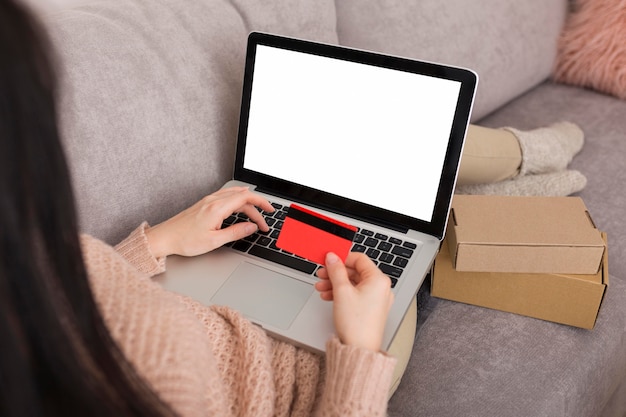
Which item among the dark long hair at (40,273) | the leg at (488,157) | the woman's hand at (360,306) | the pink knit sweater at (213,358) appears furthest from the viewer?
the leg at (488,157)

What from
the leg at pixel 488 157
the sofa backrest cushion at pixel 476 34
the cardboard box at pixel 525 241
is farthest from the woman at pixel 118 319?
the sofa backrest cushion at pixel 476 34

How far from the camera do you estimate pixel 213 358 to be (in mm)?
632

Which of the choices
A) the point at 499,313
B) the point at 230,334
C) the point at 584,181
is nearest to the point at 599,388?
the point at 499,313

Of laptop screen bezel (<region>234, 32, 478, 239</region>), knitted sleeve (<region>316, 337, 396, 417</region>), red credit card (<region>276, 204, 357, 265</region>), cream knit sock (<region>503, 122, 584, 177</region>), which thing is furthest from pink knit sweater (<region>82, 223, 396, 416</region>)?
cream knit sock (<region>503, 122, 584, 177</region>)

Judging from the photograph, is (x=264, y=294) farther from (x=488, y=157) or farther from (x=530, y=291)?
(x=488, y=157)

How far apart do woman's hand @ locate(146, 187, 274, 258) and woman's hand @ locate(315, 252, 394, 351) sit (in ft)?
0.72

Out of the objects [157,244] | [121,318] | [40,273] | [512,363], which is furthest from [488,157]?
[40,273]

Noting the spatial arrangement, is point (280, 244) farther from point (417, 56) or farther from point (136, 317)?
point (417, 56)

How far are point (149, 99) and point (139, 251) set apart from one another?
0.25m

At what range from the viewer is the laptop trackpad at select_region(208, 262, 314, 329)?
0.79 meters

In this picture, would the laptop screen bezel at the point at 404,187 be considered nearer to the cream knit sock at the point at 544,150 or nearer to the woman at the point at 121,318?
the woman at the point at 121,318

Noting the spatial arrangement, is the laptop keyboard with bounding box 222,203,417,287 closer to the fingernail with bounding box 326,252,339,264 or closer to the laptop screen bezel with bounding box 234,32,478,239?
the laptop screen bezel with bounding box 234,32,478,239

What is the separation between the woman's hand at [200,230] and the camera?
84cm

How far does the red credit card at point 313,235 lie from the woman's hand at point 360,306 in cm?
3
